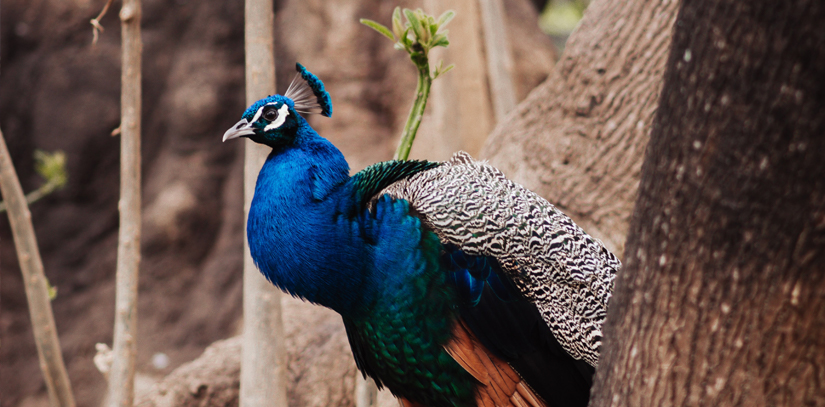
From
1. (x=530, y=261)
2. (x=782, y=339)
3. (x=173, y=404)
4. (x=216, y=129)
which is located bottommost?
(x=173, y=404)

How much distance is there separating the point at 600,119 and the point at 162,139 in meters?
3.91

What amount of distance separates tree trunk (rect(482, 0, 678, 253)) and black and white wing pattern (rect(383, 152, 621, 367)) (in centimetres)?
118

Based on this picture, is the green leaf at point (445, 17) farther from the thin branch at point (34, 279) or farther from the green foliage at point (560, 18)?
the green foliage at point (560, 18)

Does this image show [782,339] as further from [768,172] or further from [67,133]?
[67,133]

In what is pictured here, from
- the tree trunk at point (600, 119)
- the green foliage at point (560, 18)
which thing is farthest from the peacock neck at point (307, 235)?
the green foliage at point (560, 18)

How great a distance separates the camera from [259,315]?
2229 millimetres

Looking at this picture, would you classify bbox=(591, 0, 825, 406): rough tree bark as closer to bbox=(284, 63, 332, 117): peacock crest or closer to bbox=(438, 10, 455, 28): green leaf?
bbox=(438, 10, 455, 28): green leaf

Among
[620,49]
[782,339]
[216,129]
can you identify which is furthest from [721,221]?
[216,129]

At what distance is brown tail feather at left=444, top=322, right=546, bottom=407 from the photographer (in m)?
1.77

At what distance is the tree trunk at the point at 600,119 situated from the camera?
2.94 m

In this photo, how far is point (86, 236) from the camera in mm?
5281

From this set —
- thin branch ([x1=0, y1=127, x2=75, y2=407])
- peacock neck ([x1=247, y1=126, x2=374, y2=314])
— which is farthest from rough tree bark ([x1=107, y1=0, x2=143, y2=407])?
peacock neck ([x1=247, y1=126, x2=374, y2=314])

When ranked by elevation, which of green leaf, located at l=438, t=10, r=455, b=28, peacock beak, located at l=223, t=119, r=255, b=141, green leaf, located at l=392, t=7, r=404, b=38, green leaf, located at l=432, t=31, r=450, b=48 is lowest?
peacock beak, located at l=223, t=119, r=255, b=141

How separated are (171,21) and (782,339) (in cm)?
544
